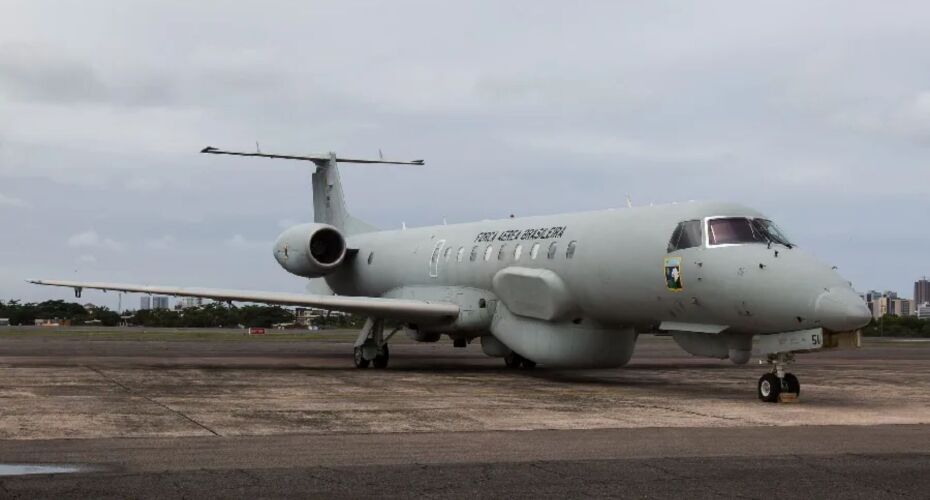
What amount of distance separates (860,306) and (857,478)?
23.8ft

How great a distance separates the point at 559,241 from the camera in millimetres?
21641

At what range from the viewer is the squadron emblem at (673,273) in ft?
59.0

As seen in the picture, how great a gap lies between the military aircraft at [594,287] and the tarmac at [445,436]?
3.03 ft

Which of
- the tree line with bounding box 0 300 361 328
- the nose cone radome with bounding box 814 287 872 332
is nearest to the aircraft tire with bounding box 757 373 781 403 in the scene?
the nose cone radome with bounding box 814 287 872 332

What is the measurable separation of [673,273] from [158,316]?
8367 centimetres

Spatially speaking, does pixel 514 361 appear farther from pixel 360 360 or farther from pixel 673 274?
pixel 673 274

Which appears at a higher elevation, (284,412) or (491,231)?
(491,231)

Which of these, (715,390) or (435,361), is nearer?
(715,390)

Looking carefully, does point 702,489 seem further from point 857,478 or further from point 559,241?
point 559,241

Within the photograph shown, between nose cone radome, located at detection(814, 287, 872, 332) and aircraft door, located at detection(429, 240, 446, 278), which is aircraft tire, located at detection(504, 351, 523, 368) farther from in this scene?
nose cone radome, located at detection(814, 287, 872, 332)

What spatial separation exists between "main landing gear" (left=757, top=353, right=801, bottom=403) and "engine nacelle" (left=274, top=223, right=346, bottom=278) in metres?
14.6

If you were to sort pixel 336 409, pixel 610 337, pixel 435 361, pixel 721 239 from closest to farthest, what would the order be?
pixel 336 409 → pixel 721 239 → pixel 610 337 → pixel 435 361

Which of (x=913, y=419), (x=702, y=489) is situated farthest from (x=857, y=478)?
(x=913, y=419)

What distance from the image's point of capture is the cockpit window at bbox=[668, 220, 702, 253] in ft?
59.0
